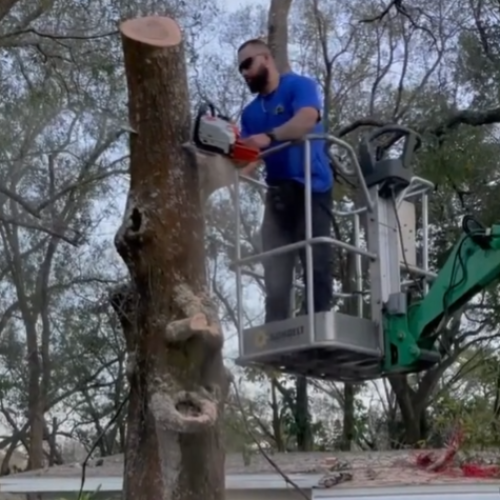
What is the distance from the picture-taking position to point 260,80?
19.0ft

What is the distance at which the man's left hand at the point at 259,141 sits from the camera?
17.1 ft

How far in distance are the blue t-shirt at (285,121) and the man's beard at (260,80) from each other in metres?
0.06

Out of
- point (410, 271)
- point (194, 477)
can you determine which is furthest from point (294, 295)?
point (194, 477)

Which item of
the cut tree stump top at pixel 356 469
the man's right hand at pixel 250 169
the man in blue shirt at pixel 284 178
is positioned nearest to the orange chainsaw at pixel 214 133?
the man's right hand at pixel 250 169

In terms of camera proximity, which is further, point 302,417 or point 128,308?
point 302,417

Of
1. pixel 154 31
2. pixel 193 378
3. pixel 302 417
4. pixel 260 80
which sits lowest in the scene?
pixel 193 378

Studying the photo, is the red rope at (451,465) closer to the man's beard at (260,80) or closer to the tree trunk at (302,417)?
the man's beard at (260,80)

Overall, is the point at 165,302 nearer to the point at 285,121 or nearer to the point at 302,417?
the point at 285,121

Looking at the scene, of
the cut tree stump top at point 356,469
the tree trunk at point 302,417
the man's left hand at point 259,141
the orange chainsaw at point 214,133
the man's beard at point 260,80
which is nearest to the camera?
the orange chainsaw at point 214,133

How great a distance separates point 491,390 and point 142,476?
712 cm

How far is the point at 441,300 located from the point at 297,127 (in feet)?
3.91

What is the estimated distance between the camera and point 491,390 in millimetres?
10992

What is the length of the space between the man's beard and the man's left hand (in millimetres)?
505

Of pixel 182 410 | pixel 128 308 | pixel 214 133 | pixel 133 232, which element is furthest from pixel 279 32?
pixel 182 410
